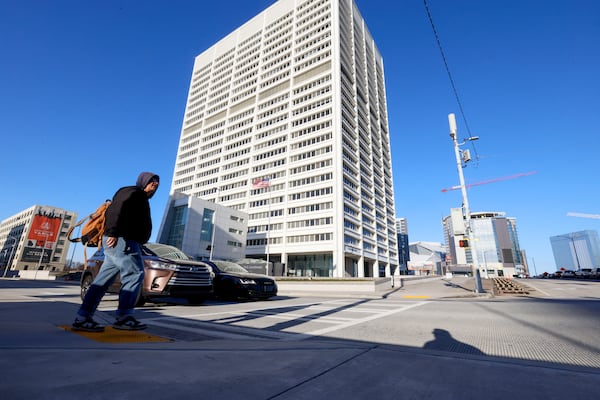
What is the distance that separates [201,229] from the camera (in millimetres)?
44469

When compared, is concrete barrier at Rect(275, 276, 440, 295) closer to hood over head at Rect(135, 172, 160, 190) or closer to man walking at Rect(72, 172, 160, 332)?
man walking at Rect(72, 172, 160, 332)

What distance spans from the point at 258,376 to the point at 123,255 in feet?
8.02

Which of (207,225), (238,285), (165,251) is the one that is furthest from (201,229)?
(165,251)

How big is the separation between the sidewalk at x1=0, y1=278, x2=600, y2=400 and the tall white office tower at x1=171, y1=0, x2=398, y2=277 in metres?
31.6

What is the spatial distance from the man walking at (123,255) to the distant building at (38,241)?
9917cm

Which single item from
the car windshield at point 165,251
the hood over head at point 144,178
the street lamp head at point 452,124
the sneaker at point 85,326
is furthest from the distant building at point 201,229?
the sneaker at point 85,326

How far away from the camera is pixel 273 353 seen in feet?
6.91

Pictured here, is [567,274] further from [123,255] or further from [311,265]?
[123,255]

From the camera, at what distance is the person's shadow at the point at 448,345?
289cm

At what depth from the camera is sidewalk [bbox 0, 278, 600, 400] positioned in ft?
3.90

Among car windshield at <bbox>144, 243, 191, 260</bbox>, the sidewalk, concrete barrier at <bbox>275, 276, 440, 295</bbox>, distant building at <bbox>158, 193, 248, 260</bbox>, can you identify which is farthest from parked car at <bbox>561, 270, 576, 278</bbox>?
the sidewalk

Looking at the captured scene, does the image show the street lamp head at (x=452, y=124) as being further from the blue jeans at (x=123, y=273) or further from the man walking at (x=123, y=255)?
the blue jeans at (x=123, y=273)

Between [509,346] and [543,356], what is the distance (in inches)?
20.6

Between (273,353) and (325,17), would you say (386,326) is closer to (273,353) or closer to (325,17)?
(273,353)
